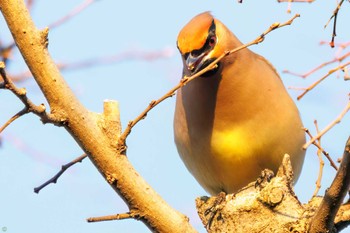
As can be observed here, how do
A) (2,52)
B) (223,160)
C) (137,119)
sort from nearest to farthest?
(137,119)
(2,52)
(223,160)

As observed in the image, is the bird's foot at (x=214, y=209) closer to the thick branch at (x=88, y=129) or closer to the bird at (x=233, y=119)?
the thick branch at (x=88, y=129)

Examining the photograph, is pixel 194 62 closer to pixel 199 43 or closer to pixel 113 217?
pixel 199 43

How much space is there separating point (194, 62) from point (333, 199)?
1249 millimetres

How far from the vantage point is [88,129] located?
9.26 feet

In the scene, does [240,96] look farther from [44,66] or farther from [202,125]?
[44,66]

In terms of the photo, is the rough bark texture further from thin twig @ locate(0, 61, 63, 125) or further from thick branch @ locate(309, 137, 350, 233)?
thin twig @ locate(0, 61, 63, 125)

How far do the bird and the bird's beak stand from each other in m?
0.14

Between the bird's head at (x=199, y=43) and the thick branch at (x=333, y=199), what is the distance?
1.12 metres

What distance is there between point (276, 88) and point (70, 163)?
1485mm

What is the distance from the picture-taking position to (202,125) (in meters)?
3.87

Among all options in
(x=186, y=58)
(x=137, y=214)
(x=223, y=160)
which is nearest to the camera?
(x=137, y=214)

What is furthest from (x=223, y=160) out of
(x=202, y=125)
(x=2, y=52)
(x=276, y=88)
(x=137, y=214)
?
(x=2, y=52)

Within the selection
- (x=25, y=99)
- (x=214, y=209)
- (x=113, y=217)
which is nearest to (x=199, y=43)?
(x=214, y=209)

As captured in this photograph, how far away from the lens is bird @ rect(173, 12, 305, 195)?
12.4ft
